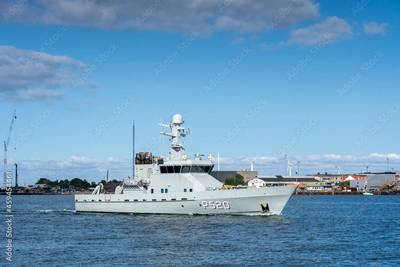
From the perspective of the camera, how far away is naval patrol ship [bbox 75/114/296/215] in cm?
7125

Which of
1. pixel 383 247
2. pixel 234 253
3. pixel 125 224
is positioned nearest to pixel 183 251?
pixel 234 253

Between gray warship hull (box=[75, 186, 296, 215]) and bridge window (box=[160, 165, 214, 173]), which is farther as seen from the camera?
bridge window (box=[160, 165, 214, 173])

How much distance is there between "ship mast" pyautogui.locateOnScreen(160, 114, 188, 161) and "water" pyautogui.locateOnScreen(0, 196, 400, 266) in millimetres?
8121

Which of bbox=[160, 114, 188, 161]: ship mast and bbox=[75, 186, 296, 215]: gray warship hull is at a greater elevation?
bbox=[160, 114, 188, 161]: ship mast

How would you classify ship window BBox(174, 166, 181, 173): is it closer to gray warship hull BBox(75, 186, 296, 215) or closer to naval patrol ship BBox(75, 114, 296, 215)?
naval patrol ship BBox(75, 114, 296, 215)

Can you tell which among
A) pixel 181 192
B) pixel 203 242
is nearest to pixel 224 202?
pixel 181 192

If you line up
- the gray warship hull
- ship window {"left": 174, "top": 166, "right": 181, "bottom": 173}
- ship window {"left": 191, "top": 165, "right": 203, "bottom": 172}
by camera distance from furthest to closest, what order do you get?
ship window {"left": 191, "top": 165, "right": 203, "bottom": 172} < ship window {"left": 174, "top": 166, "right": 181, "bottom": 173} < the gray warship hull

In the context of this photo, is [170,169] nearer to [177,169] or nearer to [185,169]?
[177,169]

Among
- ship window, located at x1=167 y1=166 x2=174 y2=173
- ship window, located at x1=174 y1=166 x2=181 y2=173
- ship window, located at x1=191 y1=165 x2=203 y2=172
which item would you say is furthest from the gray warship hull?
ship window, located at x1=191 y1=165 x2=203 y2=172

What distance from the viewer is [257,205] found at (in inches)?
2808

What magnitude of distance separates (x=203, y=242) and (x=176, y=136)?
28.9 metres

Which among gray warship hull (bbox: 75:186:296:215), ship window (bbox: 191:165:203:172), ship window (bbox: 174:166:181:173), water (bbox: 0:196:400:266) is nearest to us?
water (bbox: 0:196:400:266)

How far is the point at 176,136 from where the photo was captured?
258ft

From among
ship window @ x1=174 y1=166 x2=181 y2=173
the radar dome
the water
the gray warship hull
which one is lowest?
the water
